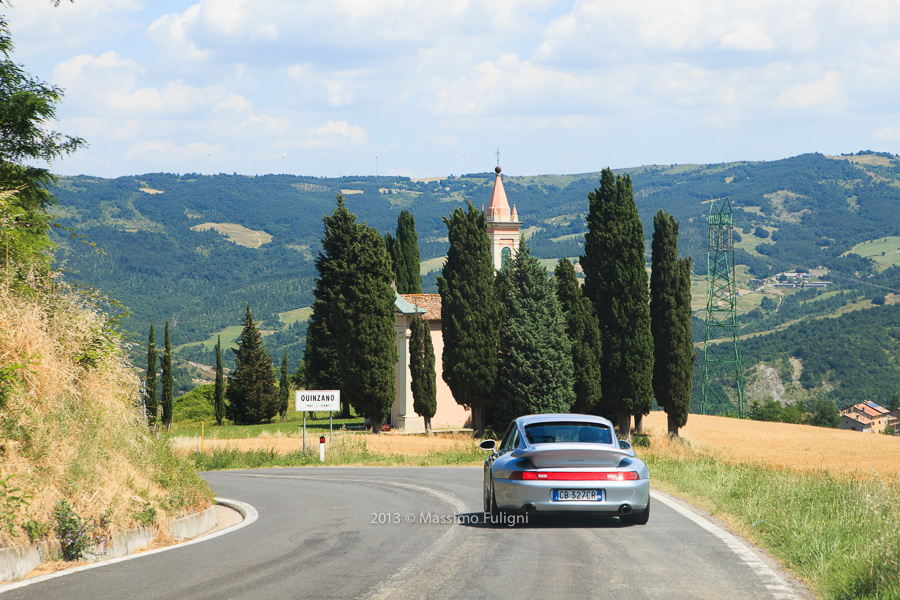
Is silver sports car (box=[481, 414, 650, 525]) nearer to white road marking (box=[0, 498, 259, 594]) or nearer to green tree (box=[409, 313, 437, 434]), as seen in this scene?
white road marking (box=[0, 498, 259, 594])

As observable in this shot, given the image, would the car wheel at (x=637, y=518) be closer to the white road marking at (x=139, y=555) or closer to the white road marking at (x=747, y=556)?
the white road marking at (x=747, y=556)

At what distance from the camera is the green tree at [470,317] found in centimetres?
4472

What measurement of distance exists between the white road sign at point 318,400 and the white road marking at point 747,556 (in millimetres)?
18516

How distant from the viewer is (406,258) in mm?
62156

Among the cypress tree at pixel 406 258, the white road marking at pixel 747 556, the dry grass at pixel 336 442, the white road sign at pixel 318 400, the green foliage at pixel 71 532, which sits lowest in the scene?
the dry grass at pixel 336 442

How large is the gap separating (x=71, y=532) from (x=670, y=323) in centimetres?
4077

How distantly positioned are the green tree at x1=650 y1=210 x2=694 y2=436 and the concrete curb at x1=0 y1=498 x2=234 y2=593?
122ft

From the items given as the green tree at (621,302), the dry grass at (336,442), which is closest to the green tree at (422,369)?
the dry grass at (336,442)

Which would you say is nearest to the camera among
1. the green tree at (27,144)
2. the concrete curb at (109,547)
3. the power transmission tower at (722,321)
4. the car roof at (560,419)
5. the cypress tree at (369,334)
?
the concrete curb at (109,547)

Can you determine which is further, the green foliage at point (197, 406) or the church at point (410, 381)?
the green foliage at point (197, 406)

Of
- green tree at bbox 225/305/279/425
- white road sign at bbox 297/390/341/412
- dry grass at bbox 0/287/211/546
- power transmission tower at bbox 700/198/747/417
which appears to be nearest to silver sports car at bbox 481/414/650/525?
dry grass at bbox 0/287/211/546

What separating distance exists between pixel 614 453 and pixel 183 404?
87.2 meters

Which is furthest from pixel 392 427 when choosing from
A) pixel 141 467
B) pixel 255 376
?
pixel 141 467

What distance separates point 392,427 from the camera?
51125mm
